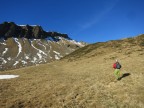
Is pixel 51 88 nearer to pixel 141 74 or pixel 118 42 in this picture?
pixel 141 74

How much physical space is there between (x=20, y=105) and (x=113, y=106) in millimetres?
9681

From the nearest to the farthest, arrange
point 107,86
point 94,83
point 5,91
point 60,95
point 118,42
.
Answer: point 60,95, point 5,91, point 107,86, point 94,83, point 118,42

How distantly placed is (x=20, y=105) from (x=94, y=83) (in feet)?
42.1

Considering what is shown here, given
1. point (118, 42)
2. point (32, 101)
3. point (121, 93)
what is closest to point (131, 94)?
point (121, 93)

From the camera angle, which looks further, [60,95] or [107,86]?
[107,86]

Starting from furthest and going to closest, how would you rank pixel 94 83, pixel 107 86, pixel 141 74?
pixel 141 74, pixel 94 83, pixel 107 86

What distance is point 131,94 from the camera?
Answer: 26.1 metres

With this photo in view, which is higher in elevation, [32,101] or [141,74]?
[141,74]

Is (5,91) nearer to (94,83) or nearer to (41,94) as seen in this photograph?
(41,94)

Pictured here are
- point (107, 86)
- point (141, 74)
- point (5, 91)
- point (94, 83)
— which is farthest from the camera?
point (141, 74)

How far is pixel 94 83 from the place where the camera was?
3216 cm

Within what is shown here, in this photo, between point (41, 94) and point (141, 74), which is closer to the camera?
point (41, 94)

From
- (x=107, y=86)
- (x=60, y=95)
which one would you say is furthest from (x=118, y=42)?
(x=60, y=95)

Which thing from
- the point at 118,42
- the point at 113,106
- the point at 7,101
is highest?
the point at 118,42
